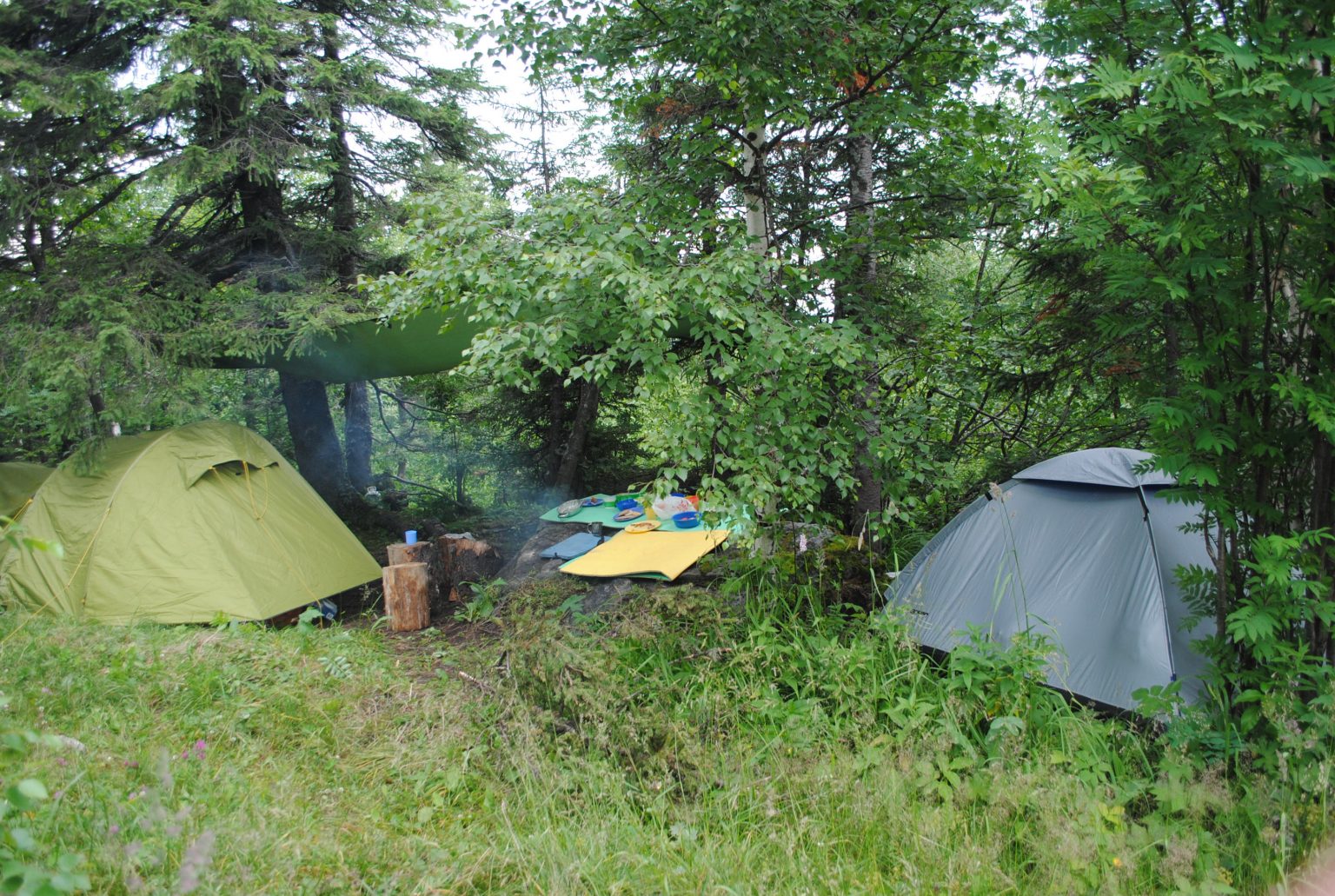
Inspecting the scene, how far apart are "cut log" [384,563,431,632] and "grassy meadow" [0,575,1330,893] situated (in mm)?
1366

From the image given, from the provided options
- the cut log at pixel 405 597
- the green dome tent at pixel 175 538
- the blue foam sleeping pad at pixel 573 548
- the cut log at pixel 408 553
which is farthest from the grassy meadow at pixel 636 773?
the cut log at pixel 408 553

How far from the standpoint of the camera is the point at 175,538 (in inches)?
190

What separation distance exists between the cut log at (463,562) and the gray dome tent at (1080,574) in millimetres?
3328

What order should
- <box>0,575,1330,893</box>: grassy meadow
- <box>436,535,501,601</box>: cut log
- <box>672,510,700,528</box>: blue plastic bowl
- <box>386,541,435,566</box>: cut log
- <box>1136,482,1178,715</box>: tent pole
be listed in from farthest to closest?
<box>436,535,501,601</box>: cut log < <box>386,541,435,566</box>: cut log < <box>672,510,700,528</box>: blue plastic bowl < <box>1136,482,1178,715</box>: tent pole < <box>0,575,1330,893</box>: grassy meadow

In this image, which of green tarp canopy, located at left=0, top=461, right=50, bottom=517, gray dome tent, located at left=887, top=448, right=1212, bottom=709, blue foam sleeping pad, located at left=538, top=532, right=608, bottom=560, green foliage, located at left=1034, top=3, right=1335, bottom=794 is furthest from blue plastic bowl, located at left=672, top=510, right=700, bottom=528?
green tarp canopy, located at left=0, top=461, right=50, bottom=517

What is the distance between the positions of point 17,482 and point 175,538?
1.75 meters

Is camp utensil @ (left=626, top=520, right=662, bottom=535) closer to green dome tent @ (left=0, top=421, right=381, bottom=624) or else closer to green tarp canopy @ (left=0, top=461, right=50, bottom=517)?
green dome tent @ (left=0, top=421, right=381, bottom=624)

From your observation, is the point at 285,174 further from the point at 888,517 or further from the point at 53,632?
the point at 888,517

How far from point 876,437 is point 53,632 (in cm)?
419

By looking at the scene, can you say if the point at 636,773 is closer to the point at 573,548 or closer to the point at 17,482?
the point at 573,548

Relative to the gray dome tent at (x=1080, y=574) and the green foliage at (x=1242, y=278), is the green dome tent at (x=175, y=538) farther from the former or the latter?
the green foliage at (x=1242, y=278)

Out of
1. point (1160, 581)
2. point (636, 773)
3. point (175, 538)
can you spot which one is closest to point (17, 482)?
point (175, 538)

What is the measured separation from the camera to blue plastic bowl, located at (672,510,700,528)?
507cm

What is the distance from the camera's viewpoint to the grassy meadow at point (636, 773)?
1981mm
